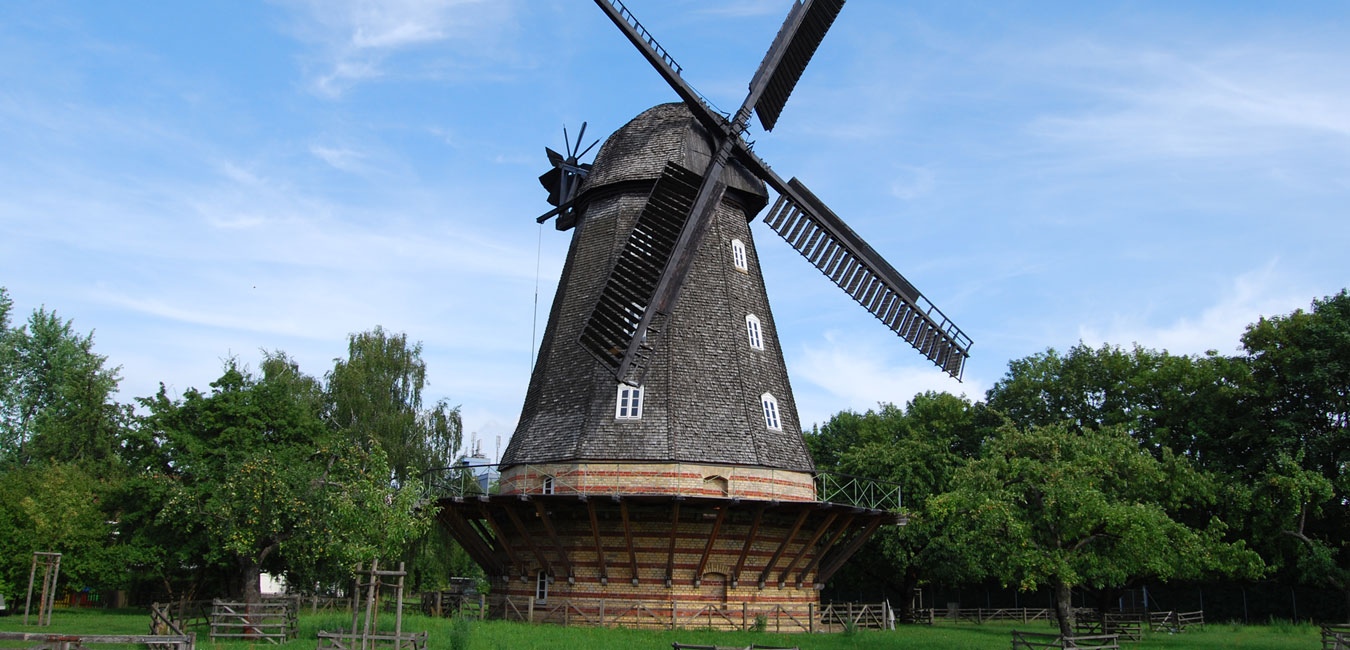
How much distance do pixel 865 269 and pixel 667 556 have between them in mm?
8158

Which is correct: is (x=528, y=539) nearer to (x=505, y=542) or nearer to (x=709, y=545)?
(x=505, y=542)

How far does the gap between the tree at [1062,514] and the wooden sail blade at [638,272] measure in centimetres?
674

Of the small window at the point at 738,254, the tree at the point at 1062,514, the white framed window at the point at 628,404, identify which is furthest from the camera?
the small window at the point at 738,254

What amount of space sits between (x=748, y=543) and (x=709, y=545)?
822 mm

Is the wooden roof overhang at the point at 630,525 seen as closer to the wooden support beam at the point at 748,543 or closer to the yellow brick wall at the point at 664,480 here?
the wooden support beam at the point at 748,543

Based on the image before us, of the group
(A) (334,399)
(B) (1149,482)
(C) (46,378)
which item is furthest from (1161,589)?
(C) (46,378)

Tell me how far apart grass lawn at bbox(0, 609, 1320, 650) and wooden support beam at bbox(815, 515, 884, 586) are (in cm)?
188

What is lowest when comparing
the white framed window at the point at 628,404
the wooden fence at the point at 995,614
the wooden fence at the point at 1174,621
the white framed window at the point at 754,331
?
the wooden fence at the point at 995,614

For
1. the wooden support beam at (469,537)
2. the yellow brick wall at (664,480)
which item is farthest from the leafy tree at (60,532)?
the yellow brick wall at (664,480)

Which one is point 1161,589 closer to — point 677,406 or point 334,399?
point 677,406

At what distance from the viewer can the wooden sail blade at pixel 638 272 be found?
64.7ft

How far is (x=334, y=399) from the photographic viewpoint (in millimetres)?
32938

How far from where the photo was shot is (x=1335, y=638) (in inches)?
699

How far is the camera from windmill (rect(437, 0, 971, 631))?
2017 cm
